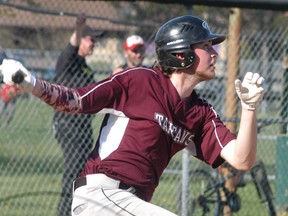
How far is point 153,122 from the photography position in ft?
15.0

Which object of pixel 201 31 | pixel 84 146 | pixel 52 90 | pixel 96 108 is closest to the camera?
pixel 52 90

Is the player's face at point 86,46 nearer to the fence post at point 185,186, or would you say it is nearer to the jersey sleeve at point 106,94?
the fence post at point 185,186

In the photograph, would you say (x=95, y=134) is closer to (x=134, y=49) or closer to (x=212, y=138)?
(x=134, y=49)

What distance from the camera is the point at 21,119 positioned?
335 inches

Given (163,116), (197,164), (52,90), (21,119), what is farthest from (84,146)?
(52,90)

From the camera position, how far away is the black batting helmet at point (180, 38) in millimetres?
4719

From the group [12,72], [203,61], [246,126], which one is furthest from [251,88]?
[12,72]

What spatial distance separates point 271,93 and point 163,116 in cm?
481

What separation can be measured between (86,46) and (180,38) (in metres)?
3.32

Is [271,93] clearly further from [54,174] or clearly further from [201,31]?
[201,31]

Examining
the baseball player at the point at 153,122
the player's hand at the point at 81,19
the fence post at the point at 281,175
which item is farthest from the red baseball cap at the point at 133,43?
the baseball player at the point at 153,122

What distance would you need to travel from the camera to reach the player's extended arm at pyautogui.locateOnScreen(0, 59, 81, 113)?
362 cm

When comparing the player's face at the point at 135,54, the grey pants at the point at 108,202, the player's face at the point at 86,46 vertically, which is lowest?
the grey pants at the point at 108,202

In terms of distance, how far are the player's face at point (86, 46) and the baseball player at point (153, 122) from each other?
313cm
